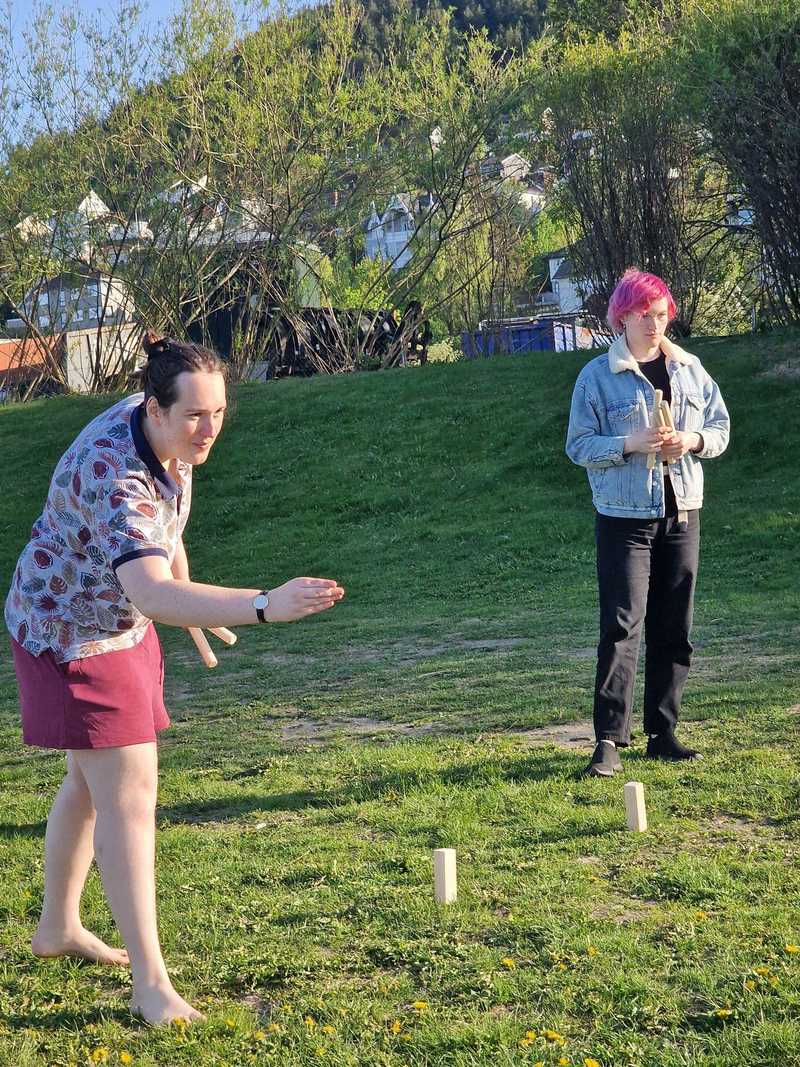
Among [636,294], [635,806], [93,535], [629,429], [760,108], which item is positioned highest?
[760,108]

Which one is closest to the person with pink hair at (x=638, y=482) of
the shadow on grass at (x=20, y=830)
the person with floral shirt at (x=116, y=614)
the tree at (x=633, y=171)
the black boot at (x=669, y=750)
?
the black boot at (x=669, y=750)

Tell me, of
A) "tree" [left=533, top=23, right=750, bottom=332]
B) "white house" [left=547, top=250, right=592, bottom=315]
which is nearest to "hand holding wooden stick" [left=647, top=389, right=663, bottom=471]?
"tree" [left=533, top=23, right=750, bottom=332]

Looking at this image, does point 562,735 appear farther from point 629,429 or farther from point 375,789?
point 629,429

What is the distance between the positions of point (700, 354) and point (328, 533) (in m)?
6.64

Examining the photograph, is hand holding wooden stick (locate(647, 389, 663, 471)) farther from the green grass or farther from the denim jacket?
the green grass

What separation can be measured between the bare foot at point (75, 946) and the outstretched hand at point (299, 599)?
5.19ft

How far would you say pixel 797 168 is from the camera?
18078mm

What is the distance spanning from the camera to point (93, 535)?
347 centimetres

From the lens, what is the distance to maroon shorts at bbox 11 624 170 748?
11.5 feet

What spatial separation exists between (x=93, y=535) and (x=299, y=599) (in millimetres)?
720

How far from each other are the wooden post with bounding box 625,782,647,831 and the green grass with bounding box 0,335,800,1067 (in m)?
0.07

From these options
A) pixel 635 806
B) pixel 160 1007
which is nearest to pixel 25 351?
pixel 635 806

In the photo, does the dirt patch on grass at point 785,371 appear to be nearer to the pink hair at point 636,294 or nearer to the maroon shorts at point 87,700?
the pink hair at point 636,294

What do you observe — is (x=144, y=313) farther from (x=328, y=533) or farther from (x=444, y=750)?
(x=444, y=750)
